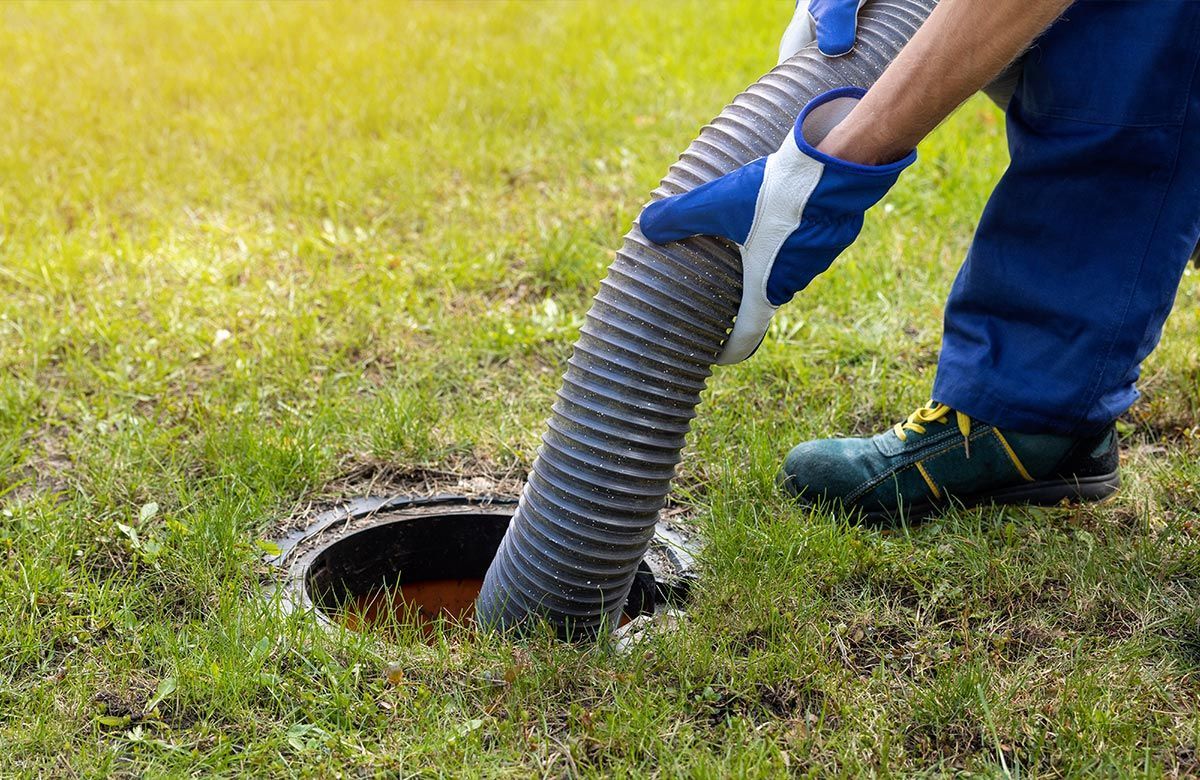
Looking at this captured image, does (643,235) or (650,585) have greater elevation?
(643,235)

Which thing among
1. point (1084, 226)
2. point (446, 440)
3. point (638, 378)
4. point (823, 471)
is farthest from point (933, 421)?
point (446, 440)

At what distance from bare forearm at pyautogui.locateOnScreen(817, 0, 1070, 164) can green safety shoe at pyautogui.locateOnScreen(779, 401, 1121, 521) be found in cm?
76

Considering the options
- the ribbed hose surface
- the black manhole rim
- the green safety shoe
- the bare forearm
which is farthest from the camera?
the green safety shoe

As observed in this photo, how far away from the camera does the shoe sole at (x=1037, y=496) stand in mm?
2555

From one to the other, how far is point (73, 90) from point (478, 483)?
3158mm

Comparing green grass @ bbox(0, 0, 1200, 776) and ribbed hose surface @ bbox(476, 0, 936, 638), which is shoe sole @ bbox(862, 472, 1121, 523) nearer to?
green grass @ bbox(0, 0, 1200, 776)

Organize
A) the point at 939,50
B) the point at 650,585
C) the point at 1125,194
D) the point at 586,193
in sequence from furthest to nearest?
the point at 586,193
the point at 650,585
the point at 1125,194
the point at 939,50

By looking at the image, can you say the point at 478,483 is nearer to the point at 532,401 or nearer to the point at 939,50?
the point at 532,401

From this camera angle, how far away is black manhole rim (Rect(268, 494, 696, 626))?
2.41 metres

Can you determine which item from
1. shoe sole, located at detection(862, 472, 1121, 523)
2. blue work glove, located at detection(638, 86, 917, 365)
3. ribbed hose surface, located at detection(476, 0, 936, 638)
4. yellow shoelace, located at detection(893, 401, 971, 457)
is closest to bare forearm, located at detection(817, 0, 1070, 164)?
blue work glove, located at detection(638, 86, 917, 365)

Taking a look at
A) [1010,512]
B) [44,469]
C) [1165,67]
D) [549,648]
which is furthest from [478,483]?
[1165,67]

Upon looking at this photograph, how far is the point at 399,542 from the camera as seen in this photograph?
8.63ft

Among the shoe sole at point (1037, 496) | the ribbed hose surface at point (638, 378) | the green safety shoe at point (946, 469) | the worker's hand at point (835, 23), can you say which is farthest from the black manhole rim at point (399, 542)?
the worker's hand at point (835, 23)

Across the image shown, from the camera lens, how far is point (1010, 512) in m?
2.57
